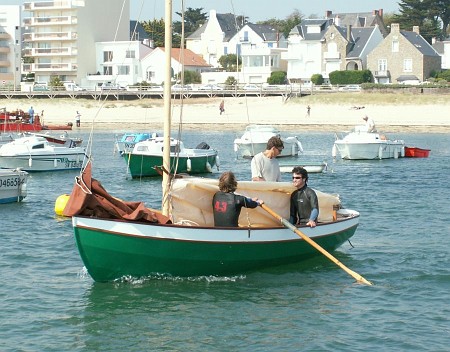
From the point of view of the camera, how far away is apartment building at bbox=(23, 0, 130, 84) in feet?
421

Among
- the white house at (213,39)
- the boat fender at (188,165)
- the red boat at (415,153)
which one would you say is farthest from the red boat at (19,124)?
the white house at (213,39)

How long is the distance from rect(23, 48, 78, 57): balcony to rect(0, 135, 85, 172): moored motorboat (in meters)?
86.9

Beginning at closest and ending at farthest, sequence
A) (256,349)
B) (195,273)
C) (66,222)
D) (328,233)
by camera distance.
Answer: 1. (256,349)
2. (195,273)
3. (328,233)
4. (66,222)

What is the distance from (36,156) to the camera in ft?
135

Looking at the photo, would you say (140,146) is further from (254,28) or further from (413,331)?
(254,28)

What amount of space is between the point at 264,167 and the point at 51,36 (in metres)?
114

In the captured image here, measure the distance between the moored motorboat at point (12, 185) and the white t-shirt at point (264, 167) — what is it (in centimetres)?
1229

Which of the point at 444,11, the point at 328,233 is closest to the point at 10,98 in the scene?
the point at 444,11

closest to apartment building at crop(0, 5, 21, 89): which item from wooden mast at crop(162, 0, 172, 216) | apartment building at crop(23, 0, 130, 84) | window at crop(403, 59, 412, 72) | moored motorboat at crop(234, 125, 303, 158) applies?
apartment building at crop(23, 0, 130, 84)

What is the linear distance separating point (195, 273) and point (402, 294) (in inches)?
157

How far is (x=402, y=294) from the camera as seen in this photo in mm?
18438

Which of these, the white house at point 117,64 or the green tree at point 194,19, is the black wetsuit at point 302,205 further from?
the green tree at point 194,19

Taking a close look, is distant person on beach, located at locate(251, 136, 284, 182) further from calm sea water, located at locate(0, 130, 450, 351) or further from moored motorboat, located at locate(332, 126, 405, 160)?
moored motorboat, located at locate(332, 126, 405, 160)

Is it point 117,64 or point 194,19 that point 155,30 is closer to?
point 194,19
